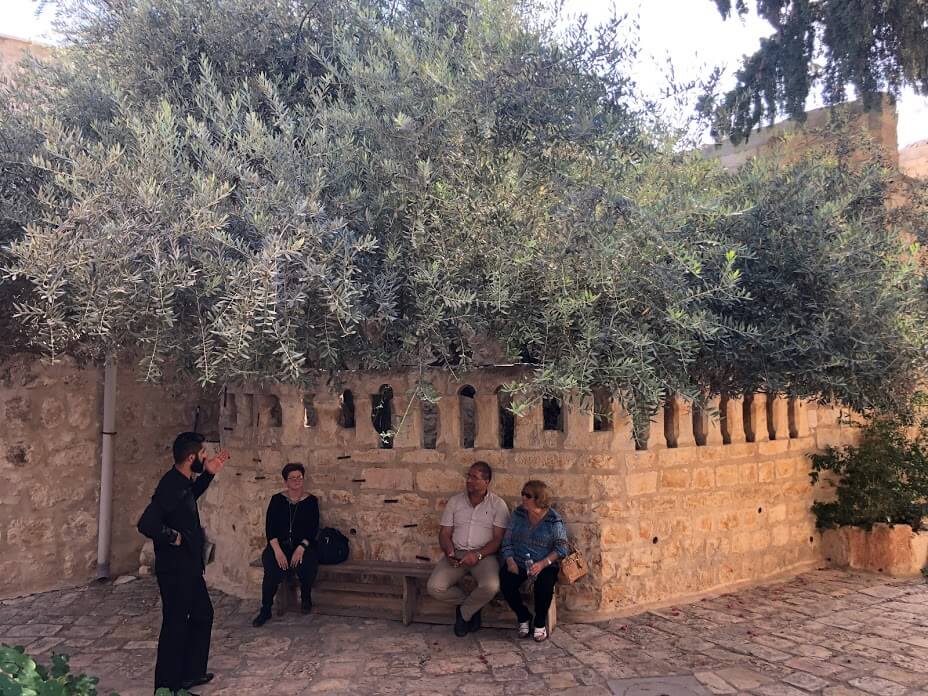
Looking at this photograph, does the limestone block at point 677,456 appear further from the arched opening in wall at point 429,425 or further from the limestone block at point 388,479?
the limestone block at point 388,479

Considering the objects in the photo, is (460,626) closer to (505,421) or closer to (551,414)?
(505,421)

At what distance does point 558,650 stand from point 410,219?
319cm

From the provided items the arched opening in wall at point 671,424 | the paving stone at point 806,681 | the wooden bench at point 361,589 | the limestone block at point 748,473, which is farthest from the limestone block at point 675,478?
the wooden bench at point 361,589

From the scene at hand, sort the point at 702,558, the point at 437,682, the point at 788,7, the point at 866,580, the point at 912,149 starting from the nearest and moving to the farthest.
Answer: the point at 437,682 → the point at 702,558 → the point at 866,580 → the point at 788,7 → the point at 912,149

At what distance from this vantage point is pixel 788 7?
9.45 metres

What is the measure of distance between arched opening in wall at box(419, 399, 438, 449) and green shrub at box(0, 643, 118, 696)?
3001 mm

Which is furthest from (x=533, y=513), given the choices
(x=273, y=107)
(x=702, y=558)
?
(x=273, y=107)

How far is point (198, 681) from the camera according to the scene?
15.2ft

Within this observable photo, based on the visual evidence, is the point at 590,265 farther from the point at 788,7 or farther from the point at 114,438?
the point at 788,7

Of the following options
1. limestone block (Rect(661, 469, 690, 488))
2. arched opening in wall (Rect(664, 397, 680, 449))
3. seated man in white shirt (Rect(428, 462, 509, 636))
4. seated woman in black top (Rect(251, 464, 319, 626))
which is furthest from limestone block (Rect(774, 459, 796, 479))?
seated woman in black top (Rect(251, 464, 319, 626))

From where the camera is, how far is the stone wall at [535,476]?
5.80m

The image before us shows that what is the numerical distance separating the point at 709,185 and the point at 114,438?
253 inches

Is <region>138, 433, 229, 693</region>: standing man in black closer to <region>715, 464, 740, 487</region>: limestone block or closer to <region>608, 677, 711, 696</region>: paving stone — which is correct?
<region>608, 677, 711, 696</region>: paving stone

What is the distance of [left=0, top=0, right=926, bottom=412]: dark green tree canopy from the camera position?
3.95m
